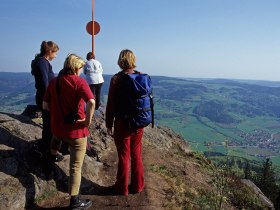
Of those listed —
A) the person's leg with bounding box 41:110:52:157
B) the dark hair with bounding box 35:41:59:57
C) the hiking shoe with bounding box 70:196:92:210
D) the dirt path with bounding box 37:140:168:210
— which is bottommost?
the dirt path with bounding box 37:140:168:210

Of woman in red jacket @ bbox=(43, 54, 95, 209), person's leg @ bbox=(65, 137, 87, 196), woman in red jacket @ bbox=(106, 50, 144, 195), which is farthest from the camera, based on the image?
woman in red jacket @ bbox=(106, 50, 144, 195)

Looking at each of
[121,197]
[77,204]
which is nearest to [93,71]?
[121,197]

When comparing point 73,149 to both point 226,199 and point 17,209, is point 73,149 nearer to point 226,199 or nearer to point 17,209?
point 17,209

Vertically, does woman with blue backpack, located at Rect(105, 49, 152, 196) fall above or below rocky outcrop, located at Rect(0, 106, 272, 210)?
above

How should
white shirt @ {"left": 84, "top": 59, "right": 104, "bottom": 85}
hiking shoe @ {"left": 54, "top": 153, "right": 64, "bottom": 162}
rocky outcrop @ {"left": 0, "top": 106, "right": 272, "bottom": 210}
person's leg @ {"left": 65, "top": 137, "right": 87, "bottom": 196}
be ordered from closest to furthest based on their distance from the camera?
person's leg @ {"left": 65, "top": 137, "right": 87, "bottom": 196} → rocky outcrop @ {"left": 0, "top": 106, "right": 272, "bottom": 210} → hiking shoe @ {"left": 54, "top": 153, "right": 64, "bottom": 162} → white shirt @ {"left": 84, "top": 59, "right": 104, "bottom": 85}

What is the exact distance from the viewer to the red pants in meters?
7.88

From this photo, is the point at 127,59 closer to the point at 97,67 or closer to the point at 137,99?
the point at 137,99

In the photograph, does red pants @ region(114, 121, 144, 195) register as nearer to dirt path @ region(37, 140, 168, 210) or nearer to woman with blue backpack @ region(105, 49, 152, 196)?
woman with blue backpack @ region(105, 49, 152, 196)

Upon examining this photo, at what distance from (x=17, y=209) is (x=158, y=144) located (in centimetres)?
893

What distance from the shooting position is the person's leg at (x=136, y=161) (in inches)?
318

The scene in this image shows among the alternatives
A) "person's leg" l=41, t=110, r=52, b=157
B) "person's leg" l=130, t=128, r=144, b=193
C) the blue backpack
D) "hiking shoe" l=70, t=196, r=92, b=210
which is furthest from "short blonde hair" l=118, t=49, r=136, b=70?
"hiking shoe" l=70, t=196, r=92, b=210

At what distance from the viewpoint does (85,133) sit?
721 cm

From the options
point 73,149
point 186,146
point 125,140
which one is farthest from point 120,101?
point 186,146

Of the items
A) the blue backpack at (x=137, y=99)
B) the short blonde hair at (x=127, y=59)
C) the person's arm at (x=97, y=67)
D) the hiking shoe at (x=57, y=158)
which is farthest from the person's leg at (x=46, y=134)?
the person's arm at (x=97, y=67)
